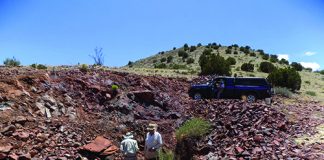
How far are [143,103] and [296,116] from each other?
6616mm

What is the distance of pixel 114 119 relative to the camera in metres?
17.5

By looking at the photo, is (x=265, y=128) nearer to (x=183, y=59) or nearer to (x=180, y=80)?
(x=180, y=80)

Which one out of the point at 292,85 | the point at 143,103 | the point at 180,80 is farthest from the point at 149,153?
the point at 292,85

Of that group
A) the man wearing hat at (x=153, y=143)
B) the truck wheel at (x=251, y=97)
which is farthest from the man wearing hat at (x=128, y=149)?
the truck wheel at (x=251, y=97)

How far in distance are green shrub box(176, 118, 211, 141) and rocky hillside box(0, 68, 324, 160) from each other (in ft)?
0.86

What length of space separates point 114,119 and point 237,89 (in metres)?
7.91

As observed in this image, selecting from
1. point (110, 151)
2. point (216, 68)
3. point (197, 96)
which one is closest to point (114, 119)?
point (110, 151)

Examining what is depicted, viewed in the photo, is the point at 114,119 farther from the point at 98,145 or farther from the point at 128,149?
the point at 128,149

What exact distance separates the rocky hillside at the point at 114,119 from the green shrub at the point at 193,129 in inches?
10.3

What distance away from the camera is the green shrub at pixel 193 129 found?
652 inches

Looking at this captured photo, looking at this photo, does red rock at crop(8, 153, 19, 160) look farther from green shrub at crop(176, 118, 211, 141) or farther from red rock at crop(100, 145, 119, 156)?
green shrub at crop(176, 118, 211, 141)

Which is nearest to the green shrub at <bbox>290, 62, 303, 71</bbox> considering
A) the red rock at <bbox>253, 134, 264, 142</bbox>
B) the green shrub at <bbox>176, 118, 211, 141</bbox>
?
the green shrub at <bbox>176, 118, 211, 141</bbox>

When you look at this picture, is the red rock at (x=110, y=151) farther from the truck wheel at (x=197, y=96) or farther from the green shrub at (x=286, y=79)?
the green shrub at (x=286, y=79)

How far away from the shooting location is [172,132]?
17328 mm
